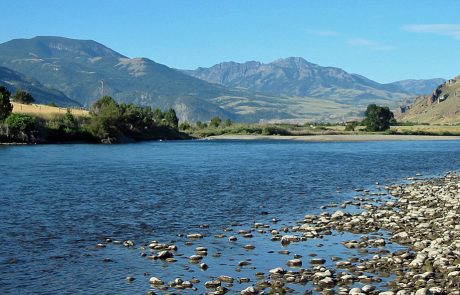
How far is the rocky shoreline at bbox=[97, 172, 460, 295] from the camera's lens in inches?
859

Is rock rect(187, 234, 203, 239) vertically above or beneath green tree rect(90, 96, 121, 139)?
beneath

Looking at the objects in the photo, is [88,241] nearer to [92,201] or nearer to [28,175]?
[92,201]

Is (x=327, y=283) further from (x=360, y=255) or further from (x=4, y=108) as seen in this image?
(x=4, y=108)

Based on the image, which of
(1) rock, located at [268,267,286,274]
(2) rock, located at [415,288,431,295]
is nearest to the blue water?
(1) rock, located at [268,267,286,274]

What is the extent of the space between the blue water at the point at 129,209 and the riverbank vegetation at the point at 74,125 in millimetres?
63221

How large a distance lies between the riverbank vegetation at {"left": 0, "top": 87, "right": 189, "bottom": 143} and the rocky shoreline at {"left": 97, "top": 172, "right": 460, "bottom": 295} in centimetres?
11818

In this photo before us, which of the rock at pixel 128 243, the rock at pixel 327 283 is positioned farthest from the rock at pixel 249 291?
the rock at pixel 128 243

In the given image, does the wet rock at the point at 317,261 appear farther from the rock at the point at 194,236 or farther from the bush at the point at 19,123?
the bush at the point at 19,123

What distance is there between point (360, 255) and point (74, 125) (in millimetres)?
147214

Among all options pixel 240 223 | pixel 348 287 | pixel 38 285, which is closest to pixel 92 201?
pixel 240 223

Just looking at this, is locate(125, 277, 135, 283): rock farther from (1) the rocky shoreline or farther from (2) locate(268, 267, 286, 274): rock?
(2) locate(268, 267, 286, 274): rock

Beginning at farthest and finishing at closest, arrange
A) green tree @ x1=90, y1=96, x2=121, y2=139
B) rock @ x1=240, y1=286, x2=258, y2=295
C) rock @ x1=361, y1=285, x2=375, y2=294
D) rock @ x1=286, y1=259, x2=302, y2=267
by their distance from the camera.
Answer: green tree @ x1=90, y1=96, x2=121, y2=139
rock @ x1=286, y1=259, x2=302, y2=267
rock @ x1=240, y1=286, x2=258, y2=295
rock @ x1=361, y1=285, x2=375, y2=294

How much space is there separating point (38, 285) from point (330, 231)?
16604mm

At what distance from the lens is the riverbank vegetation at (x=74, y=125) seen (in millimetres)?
144875
